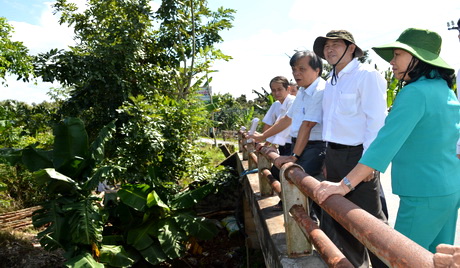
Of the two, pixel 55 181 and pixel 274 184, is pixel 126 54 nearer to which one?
pixel 55 181

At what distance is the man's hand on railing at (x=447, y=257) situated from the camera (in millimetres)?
723

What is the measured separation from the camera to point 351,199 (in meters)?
2.40

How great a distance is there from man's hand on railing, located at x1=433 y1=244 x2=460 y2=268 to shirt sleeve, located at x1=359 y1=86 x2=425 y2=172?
2.66 ft

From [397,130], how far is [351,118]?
2.70 ft

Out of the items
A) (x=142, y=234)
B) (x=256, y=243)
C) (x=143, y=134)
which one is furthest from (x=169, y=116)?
(x=256, y=243)

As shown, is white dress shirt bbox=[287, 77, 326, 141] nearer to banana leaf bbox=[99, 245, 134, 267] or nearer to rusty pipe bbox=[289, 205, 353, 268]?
rusty pipe bbox=[289, 205, 353, 268]

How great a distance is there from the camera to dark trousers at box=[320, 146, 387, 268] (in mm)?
2324

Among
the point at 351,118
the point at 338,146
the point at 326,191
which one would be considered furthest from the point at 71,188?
the point at 326,191

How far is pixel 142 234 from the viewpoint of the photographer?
5.26 metres

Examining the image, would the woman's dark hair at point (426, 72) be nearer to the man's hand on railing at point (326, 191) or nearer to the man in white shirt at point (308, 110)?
the man's hand on railing at point (326, 191)

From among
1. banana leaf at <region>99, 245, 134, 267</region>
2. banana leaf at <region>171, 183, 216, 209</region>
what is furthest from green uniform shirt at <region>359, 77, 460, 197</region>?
banana leaf at <region>99, 245, 134, 267</region>

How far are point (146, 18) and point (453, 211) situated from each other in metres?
7.23

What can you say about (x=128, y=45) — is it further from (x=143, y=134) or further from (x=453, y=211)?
(x=453, y=211)

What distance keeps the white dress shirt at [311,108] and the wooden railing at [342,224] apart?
0.39 meters
